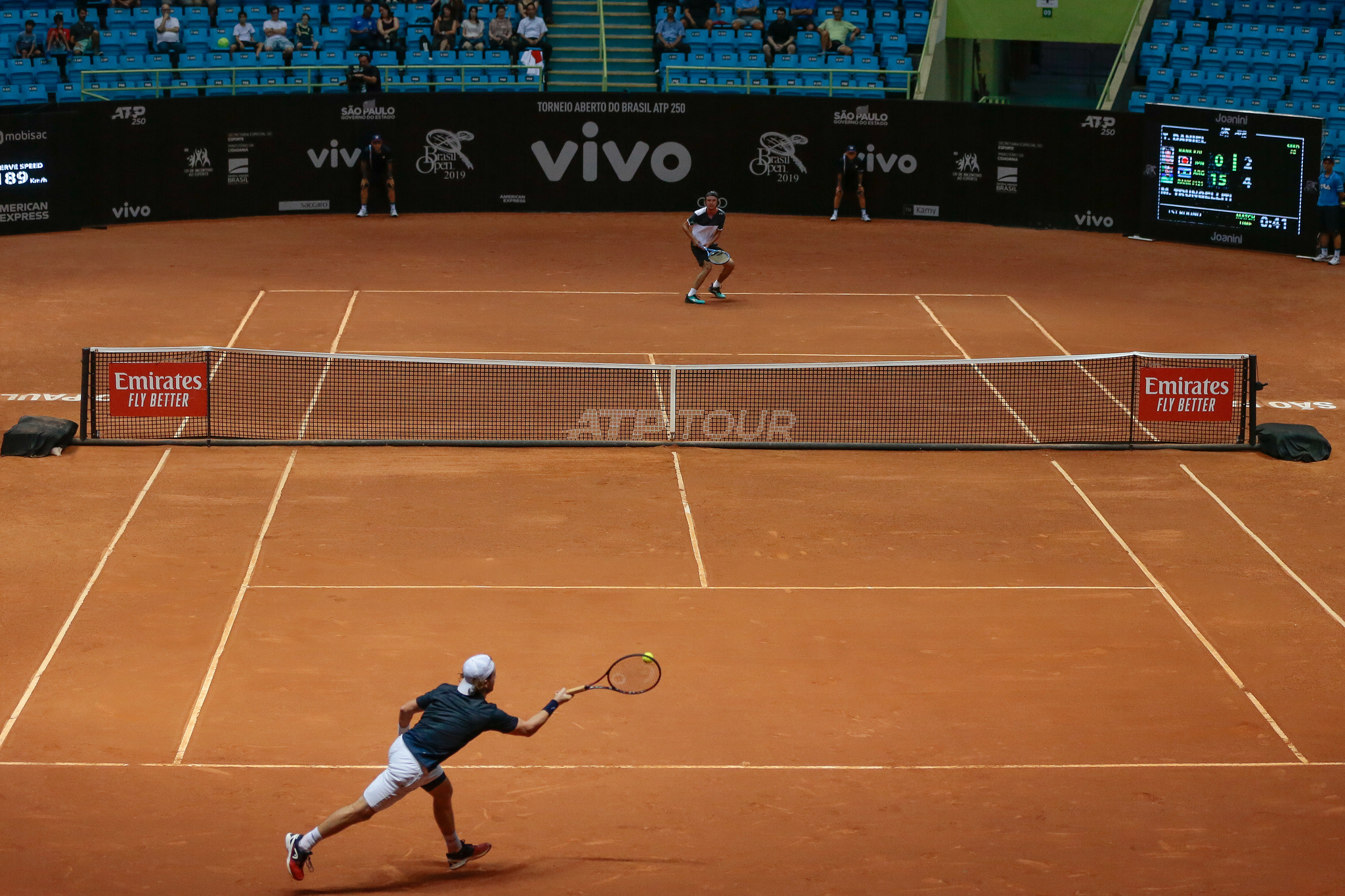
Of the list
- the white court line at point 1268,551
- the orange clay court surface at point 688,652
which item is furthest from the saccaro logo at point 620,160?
the white court line at point 1268,551

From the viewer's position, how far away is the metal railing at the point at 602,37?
1368 inches

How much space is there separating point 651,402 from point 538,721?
10.7 metres

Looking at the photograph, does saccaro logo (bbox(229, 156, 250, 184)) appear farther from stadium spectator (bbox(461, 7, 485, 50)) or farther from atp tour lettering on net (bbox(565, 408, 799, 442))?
atp tour lettering on net (bbox(565, 408, 799, 442))

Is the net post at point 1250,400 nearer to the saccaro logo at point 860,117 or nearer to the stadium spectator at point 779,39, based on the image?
the saccaro logo at point 860,117

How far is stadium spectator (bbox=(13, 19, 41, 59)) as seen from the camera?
34062mm

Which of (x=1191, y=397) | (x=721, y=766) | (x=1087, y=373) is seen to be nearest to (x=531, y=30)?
(x=1087, y=373)

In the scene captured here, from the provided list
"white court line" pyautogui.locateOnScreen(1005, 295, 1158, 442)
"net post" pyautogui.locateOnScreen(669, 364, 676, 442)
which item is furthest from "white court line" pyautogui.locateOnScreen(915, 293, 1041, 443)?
"net post" pyautogui.locateOnScreen(669, 364, 676, 442)

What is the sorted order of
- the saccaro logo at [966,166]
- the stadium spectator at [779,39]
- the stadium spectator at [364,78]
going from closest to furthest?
1. the stadium spectator at [364,78]
2. the saccaro logo at [966,166]
3. the stadium spectator at [779,39]

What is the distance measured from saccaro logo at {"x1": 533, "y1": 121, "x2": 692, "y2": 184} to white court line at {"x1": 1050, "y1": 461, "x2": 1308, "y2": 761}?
56.6ft

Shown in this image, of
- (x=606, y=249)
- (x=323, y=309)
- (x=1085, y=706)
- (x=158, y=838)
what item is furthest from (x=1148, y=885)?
(x=606, y=249)

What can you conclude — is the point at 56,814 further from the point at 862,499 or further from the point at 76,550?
the point at 862,499

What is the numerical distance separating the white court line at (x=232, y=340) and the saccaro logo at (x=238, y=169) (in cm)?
741

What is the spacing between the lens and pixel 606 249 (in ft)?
102

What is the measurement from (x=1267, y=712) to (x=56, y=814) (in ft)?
29.8
